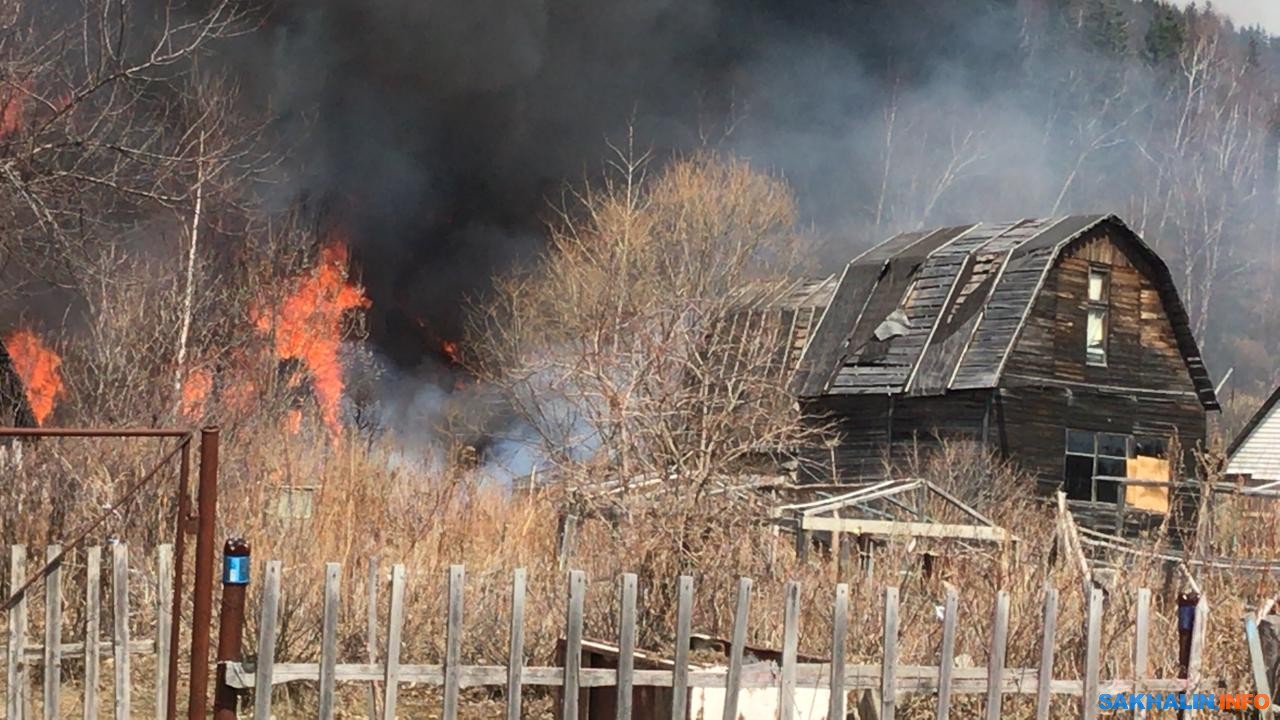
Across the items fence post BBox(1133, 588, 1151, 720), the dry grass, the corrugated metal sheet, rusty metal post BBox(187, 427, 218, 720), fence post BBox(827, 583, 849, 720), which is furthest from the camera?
the corrugated metal sheet

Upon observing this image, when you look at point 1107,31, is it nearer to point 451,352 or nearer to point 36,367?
point 451,352

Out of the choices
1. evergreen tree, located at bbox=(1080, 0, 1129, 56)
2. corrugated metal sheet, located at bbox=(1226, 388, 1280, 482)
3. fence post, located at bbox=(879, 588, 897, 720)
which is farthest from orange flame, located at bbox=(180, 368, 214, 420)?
evergreen tree, located at bbox=(1080, 0, 1129, 56)

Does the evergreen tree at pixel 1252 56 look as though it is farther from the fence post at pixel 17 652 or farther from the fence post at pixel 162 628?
the fence post at pixel 17 652

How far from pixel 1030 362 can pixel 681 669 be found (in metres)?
24.8

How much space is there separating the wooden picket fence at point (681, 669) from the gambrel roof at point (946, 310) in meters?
22.2

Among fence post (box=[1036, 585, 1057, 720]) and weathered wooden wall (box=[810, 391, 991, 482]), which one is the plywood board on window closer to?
weathered wooden wall (box=[810, 391, 991, 482])

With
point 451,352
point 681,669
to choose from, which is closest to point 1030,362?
point 451,352

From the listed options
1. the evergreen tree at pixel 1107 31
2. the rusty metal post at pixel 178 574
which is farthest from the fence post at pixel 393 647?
the evergreen tree at pixel 1107 31

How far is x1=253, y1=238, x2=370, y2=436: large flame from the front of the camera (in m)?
26.4

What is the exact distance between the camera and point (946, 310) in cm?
3353

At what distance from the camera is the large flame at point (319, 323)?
26.4 metres

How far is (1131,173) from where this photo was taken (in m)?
78.2

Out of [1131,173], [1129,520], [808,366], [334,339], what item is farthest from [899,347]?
[1131,173]

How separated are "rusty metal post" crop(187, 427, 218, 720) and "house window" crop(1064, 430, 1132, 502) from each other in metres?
26.7
